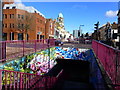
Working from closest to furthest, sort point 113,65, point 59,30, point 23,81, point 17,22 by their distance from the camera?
point 113,65 → point 23,81 → point 17,22 → point 59,30

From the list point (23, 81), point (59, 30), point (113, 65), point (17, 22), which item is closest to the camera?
point (113, 65)

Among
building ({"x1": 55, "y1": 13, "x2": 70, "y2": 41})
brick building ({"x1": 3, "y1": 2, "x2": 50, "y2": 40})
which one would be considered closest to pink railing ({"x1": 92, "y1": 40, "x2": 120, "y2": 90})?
brick building ({"x1": 3, "y1": 2, "x2": 50, "y2": 40})

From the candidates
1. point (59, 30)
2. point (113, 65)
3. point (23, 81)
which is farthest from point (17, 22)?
point (59, 30)

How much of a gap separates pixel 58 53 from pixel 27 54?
7.69 meters

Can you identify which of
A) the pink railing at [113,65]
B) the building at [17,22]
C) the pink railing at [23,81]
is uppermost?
the building at [17,22]

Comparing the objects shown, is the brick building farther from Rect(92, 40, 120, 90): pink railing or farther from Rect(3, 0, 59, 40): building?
Rect(92, 40, 120, 90): pink railing

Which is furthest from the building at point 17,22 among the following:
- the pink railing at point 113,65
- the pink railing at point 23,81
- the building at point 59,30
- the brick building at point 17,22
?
the pink railing at point 113,65

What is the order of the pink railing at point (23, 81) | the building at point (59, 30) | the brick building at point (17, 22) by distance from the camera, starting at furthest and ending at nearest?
the building at point (59, 30) → the brick building at point (17, 22) → the pink railing at point (23, 81)

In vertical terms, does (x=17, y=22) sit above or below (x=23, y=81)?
above

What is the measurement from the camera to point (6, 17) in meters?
38.9

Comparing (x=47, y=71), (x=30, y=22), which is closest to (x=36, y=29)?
(x=30, y=22)

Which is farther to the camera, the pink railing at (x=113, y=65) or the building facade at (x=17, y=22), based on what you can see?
the building facade at (x=17, y=22)

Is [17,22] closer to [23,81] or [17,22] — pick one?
[17,22]

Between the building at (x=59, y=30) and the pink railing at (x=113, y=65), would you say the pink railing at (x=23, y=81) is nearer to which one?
the pink railing at (x=113, y=65)
